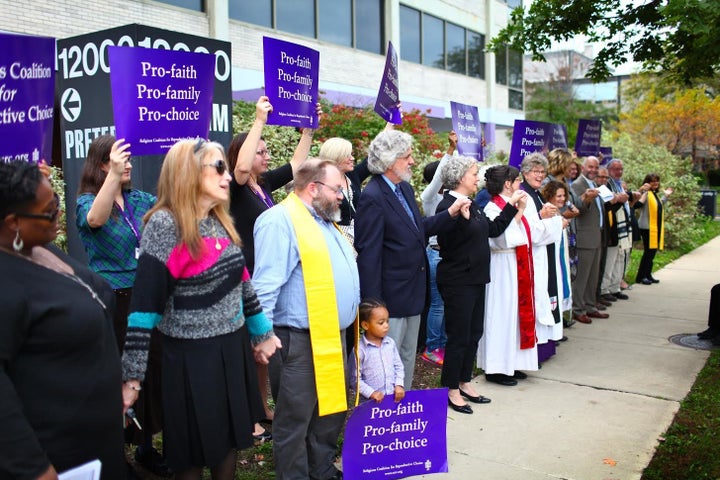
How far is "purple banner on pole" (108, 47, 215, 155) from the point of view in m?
3.90

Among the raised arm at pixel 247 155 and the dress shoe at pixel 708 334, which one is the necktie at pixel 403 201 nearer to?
the raised arm at pixel 247 155

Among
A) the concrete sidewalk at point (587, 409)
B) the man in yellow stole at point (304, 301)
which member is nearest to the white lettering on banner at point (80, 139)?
the man in yellow stole at point (304, 301)

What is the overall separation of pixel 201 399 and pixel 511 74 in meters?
28.8

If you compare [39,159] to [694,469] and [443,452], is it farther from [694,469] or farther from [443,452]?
[694,469]

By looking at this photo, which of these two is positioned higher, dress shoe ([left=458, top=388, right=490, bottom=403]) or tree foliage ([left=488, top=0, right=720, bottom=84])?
tree foliage ([left=488, top=0, right=720, bottom=84])

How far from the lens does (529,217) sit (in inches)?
242

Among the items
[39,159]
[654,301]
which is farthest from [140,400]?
[654,301]

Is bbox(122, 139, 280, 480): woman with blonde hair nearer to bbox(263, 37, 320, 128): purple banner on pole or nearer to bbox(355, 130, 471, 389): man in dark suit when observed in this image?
bbox(355, 130, 471, 389): man in dark suit

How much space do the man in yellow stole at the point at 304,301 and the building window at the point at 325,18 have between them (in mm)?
13497

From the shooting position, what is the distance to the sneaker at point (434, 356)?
21.8 feet

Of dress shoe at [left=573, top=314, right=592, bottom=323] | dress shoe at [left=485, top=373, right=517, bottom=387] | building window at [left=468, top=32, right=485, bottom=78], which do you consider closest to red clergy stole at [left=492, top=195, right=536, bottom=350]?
dress shoe at [left=485, top=373, right=517, bottom=387]

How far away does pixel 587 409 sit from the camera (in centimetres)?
539

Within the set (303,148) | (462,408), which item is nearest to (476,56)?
(303,148)

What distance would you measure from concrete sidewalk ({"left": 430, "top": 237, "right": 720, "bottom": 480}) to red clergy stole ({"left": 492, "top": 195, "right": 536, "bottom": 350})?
0.45 meters
